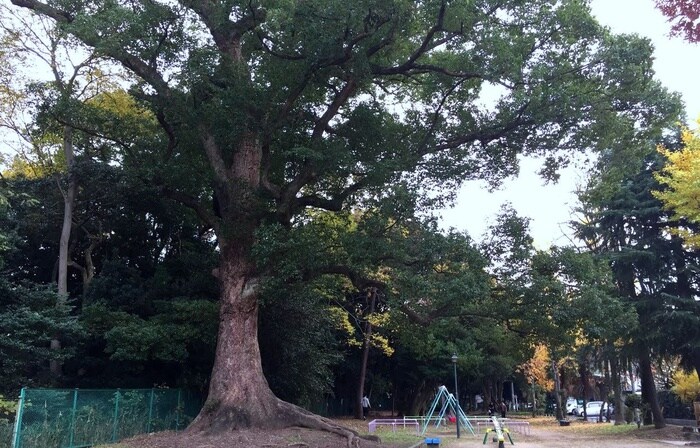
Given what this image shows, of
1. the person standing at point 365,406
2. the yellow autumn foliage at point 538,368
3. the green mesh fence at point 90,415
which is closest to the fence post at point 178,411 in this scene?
the green mesh fence at point 90,415

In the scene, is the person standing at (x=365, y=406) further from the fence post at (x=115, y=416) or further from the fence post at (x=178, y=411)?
the fence post at (x=115, y=416)

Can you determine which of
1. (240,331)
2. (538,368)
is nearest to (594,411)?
(538,368)

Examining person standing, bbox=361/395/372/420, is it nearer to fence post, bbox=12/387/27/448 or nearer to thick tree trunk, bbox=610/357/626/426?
thick tree trunk, bbox=610/357/626/426

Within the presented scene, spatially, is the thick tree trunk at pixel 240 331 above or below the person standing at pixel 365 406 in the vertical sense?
above

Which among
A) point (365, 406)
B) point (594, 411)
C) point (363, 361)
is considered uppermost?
point (363, 361)

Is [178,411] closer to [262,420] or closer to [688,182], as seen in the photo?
[262,420]

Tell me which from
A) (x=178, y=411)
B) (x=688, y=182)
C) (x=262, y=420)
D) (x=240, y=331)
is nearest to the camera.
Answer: (x=262, y=420)

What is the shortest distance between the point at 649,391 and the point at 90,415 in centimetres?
2307

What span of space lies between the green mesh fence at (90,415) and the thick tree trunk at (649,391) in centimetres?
1913

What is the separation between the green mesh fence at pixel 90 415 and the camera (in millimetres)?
12672

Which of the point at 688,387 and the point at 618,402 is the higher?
the point at 688,387

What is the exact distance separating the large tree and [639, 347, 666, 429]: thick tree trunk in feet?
41.4

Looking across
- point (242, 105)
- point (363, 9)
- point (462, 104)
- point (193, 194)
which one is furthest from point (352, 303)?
point (363, 9)

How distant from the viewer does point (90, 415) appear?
48.7ft
